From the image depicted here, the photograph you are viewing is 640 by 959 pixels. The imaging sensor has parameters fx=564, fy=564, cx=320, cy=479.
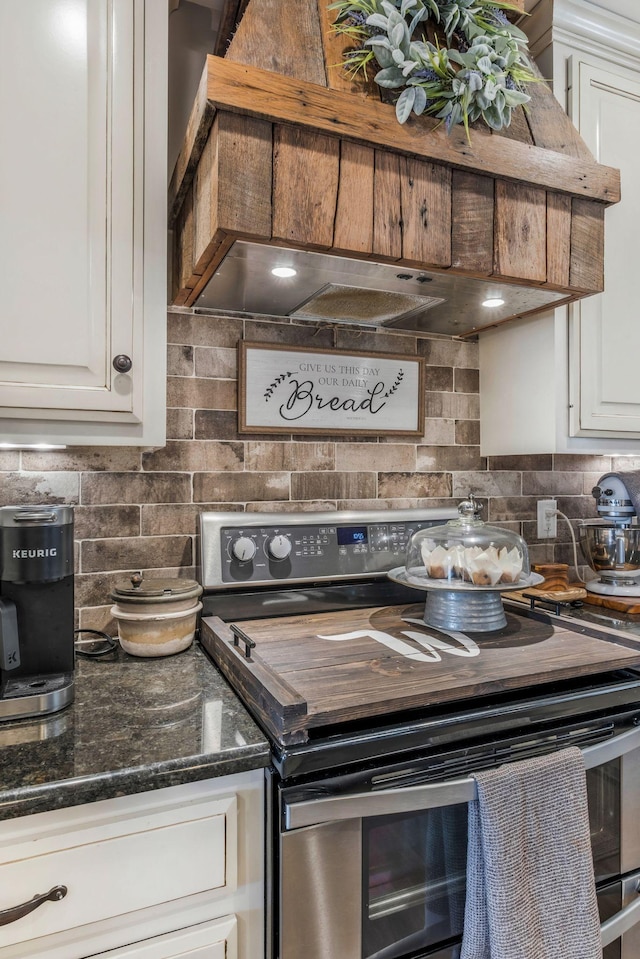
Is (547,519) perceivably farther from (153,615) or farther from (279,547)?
(153,615)

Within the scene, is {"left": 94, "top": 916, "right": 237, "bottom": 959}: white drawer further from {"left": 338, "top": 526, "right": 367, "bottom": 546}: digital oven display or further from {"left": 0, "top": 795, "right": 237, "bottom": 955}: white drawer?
{"left": 338, "top": 526, "right": 367, "bottom": 546}: digital oven display

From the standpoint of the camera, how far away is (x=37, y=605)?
1022mm

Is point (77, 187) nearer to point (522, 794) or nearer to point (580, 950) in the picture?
point (522, 794)

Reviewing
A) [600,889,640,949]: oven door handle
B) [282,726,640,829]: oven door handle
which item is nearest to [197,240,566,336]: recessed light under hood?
[282,726,640,829]: oven door handle

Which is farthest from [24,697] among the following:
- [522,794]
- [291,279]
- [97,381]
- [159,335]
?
[291,279]

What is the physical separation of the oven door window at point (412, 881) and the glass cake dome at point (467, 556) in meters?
0.45

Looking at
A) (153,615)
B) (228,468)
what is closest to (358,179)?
(228,468)

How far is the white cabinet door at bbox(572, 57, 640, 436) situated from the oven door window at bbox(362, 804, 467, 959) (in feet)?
3.56

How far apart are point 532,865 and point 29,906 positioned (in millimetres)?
759

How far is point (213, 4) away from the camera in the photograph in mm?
1489

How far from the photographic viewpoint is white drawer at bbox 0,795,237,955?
74cm

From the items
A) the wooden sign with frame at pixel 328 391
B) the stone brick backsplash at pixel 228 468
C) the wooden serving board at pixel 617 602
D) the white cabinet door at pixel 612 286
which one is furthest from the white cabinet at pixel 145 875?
the white cabinet door at pixel 612 286

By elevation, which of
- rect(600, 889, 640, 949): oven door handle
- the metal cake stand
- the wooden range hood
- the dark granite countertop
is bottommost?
rect(600, 889, 640, 949): oven door handle

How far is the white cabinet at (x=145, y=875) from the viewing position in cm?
74
